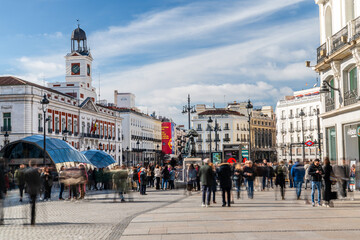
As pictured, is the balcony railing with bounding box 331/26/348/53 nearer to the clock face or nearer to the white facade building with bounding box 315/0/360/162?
the white facade building with bounding box 315/0/360/162

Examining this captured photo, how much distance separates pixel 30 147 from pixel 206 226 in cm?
3625

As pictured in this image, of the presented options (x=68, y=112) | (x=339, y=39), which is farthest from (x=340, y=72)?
(x=68, y=112)

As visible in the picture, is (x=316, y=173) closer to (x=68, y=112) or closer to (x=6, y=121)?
(x=6, y=121)

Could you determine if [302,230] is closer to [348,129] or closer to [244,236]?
[244,236]

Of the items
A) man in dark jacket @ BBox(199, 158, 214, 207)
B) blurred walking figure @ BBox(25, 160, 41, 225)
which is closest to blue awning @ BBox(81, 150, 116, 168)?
man in dark jacket @ BBox(199, 158, 214, 207)

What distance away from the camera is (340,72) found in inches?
1085

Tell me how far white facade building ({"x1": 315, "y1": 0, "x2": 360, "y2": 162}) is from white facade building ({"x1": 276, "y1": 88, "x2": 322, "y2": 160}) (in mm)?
69892

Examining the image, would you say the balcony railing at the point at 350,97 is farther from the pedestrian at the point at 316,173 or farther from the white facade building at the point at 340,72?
the pedestrian at the point at 316,173

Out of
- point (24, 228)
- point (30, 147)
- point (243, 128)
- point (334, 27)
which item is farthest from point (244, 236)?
point (243, 128)

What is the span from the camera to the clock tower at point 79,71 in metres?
92.1

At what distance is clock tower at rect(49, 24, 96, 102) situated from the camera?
92.1 m

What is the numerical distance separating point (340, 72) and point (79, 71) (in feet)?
244

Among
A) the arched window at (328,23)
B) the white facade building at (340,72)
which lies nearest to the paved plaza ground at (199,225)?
the white facade building at (340,72)

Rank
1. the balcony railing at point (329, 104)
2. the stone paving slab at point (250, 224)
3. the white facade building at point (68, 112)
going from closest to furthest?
the stone paving slab at point (250, 224) → the balcony railing at point (329, 104) → the white facade building at point (68, 112)
